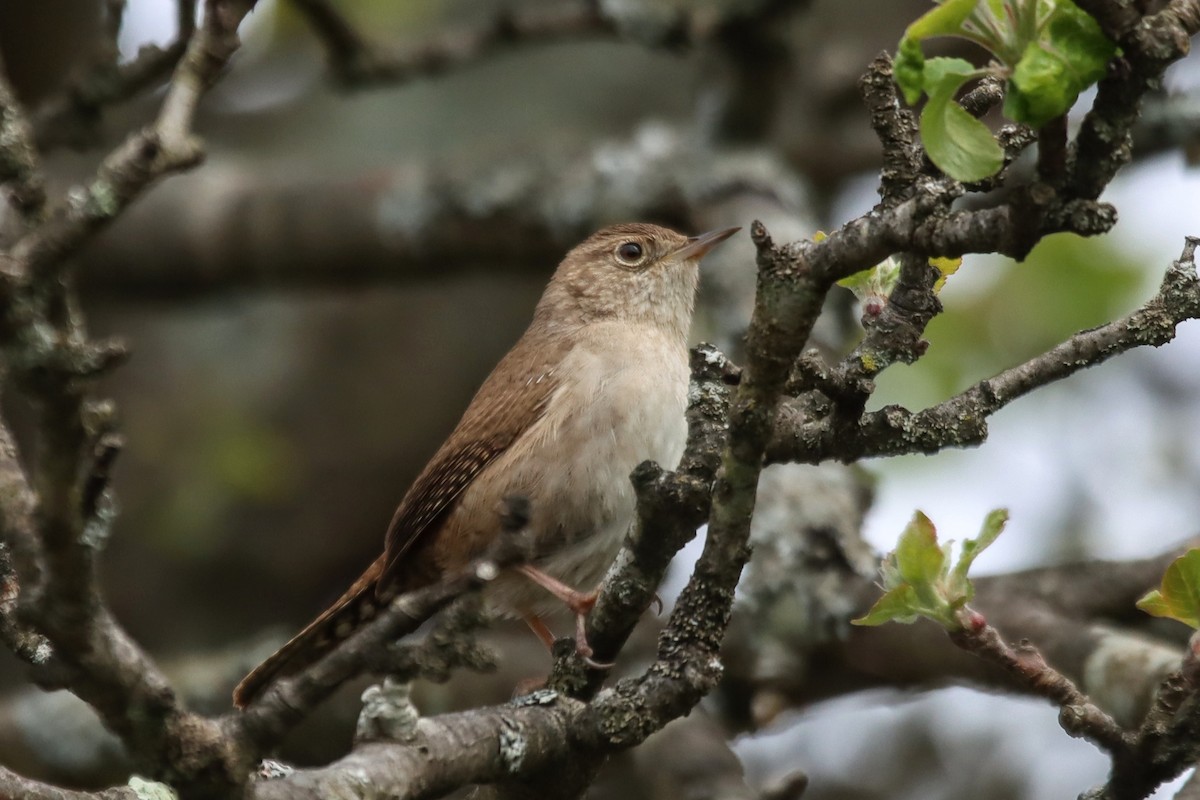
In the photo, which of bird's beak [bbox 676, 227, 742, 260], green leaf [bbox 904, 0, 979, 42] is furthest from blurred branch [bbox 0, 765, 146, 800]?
bird's beak [bbox 676, 227, 742, 260]

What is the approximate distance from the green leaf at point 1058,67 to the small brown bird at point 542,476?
2.30 metres

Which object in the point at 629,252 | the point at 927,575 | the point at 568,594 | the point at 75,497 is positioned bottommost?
the point at 75,497

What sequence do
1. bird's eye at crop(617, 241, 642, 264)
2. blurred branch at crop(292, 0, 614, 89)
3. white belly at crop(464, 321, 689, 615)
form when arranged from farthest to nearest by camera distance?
1. blurred branch at crop(292, 0, 614, 89)
2. bird's eye at crop(617, 241, 642, 264)
3. white belly at crop(464, 321, 689, 615)

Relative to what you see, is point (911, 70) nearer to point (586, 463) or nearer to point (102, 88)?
point (586, 463)

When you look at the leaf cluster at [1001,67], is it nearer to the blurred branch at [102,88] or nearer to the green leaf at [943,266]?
the green leaf at [943,266]

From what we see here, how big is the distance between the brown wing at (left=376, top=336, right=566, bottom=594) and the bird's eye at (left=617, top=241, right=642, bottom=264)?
89 centimetres

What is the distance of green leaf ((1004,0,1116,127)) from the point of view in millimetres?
1854

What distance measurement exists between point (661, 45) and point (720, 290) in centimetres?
126

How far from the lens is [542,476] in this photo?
436cm

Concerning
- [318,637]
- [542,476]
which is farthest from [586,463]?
[318,637]

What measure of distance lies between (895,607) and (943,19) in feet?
3.63

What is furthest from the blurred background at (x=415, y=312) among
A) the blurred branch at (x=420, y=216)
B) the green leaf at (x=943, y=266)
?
the green leaf at (x=943, y=266)

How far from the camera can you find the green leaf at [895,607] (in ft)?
8.07

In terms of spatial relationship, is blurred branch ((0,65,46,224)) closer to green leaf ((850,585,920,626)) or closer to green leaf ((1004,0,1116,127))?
green leaf ((1004,0,1116,127))
